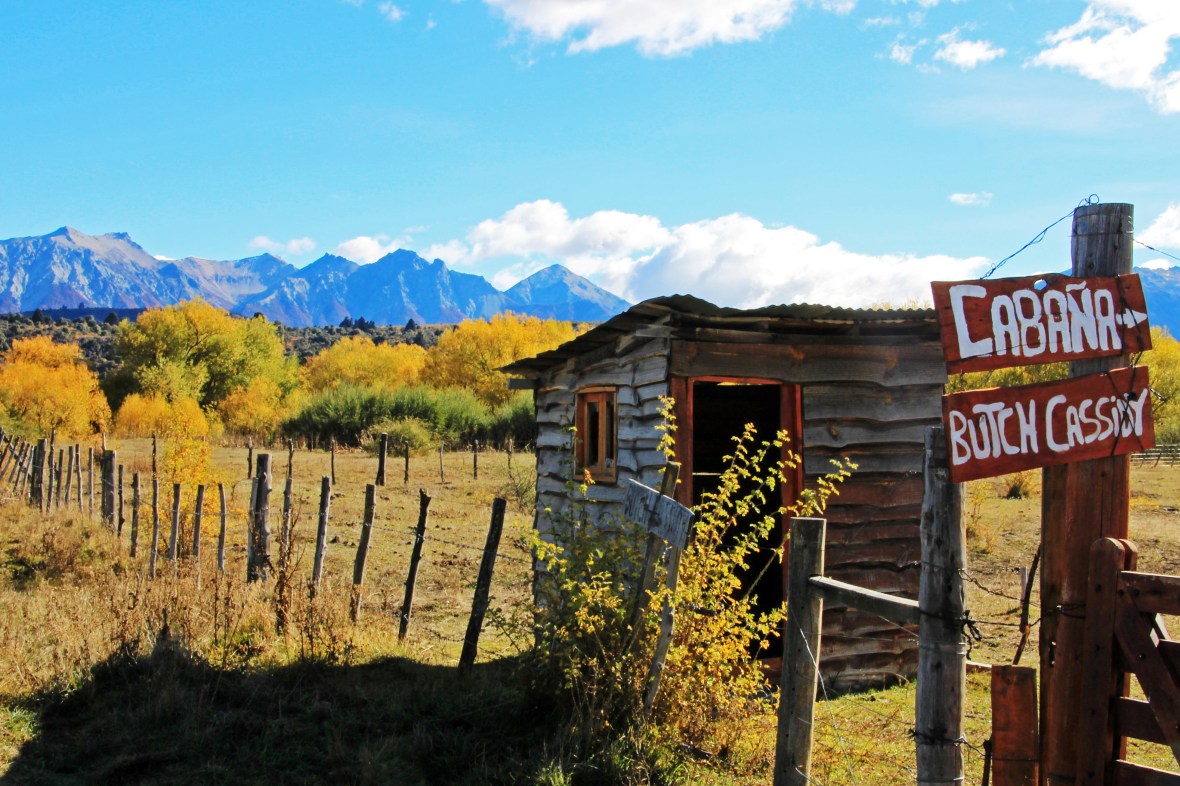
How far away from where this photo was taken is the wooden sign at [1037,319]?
10.4 feet

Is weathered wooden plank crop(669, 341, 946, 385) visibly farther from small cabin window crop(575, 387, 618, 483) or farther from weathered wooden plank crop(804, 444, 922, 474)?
small cabin window crop(575, 387, 618, 483)

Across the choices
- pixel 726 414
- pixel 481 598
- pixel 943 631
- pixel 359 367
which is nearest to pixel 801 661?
pixel 943 631

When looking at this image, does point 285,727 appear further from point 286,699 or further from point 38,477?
point 38,477

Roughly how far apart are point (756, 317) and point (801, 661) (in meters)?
3.90

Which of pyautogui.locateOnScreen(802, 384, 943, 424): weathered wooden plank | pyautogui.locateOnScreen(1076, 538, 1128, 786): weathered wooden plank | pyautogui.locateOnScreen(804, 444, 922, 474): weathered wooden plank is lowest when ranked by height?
pyautogui.locateOnScreen(1076, 538, 1128, 786): weathered wooden plank

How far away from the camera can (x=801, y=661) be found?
4035 millimetres

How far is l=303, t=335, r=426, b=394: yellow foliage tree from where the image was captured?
55.6 metres

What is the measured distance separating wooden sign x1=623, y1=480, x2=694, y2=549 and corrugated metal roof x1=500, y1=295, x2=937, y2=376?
7.01ft

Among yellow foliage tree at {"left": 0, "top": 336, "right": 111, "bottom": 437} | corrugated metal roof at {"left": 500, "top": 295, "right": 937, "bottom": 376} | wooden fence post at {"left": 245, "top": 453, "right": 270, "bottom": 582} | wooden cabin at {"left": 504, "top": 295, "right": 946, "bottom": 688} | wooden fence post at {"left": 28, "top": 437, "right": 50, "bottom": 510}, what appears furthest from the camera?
yellow foliage tree at {"left": 0, "top": 336, "right": 111, "bottom": 437}

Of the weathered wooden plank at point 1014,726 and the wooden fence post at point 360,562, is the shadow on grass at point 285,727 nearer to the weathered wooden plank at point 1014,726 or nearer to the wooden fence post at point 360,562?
the wooden fence post at point 360,562

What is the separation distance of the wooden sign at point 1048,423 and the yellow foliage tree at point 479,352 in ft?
147

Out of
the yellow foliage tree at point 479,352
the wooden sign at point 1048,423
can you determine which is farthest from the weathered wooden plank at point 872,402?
the yellow foliage tree at point 479,352

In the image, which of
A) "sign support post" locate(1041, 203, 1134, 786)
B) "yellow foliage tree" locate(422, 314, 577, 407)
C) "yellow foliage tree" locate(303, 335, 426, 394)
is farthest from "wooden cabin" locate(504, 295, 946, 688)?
"yellow foliage tree" locate(303, 335, 426, 394)

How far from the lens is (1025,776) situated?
3.23m
